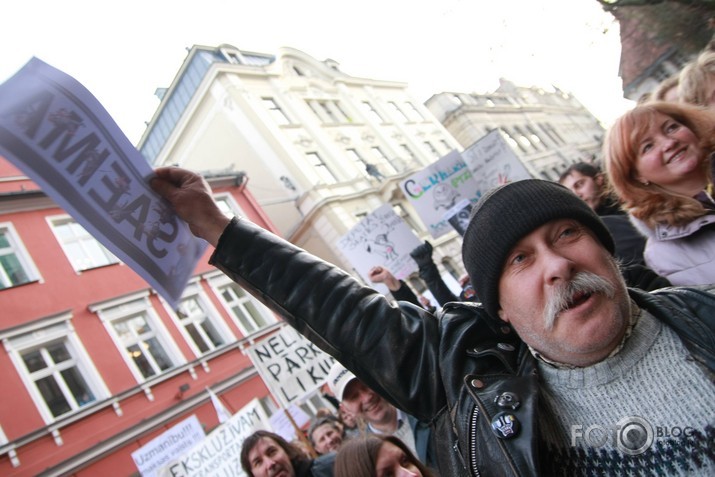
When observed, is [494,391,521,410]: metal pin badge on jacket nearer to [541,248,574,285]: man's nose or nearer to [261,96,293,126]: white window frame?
[541,248,574,285]: man's nose

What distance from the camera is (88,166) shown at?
145 centimetres

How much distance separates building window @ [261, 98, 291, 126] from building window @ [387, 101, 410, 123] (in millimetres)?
9348

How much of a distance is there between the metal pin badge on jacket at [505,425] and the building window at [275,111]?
21.7m

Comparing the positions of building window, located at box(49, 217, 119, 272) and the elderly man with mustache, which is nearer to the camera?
the elderly man with mustache

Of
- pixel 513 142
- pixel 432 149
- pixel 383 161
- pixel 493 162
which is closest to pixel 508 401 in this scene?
pixel 493 162

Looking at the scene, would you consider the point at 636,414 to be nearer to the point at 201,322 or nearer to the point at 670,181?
the point at 670,181

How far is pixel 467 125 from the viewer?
3612 centimetres

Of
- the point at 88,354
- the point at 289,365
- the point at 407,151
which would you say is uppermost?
the point at 407,151

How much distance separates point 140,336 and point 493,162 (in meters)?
9.96

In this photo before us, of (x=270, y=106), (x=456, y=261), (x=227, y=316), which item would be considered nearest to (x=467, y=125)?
(x=456, y=261)

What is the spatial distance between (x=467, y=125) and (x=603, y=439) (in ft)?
122

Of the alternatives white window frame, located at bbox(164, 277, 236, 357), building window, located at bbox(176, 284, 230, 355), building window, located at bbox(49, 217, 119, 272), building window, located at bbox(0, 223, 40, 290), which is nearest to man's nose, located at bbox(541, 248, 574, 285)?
building window, located at bbox(49, 217, 119, 272)

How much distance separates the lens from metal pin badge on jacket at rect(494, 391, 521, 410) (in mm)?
1173

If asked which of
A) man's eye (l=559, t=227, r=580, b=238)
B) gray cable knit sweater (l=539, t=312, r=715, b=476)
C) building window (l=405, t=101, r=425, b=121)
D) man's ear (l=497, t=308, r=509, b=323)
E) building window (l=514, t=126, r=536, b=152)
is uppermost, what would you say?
building window (l=405, t=101, r=425, b=121)
